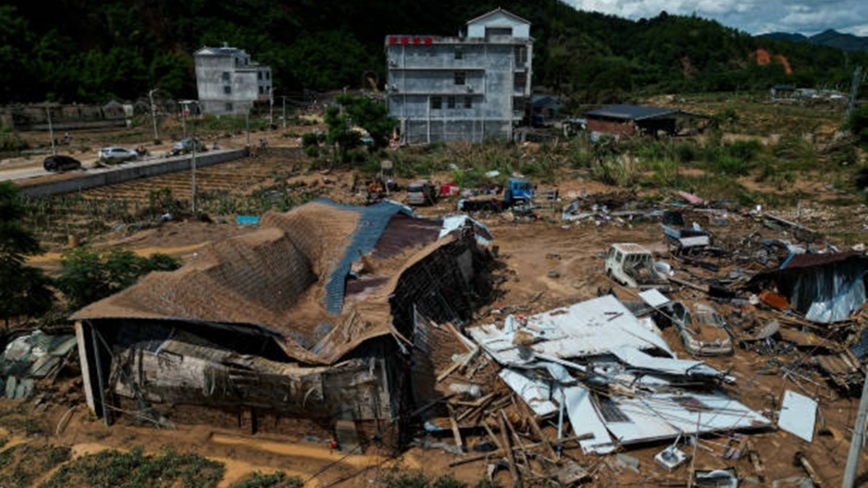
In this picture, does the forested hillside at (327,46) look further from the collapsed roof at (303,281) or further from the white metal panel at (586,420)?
the white metal panel at (586,420)

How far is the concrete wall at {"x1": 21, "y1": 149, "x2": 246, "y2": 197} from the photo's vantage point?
24.5 m

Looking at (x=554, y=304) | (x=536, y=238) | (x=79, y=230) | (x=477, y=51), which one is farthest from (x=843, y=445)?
(x=477, y=51)

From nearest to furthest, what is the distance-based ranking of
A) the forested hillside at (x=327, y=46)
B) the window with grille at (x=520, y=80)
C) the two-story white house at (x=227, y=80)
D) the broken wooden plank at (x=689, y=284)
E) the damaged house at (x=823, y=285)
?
the damaged house at (x=823, y=285)
the broken wooden plank at (x=689, y=284)
the window with grille at (x=520, y=80)
the forested hillside at (x=327, y=46)
the two-story white house at (x=227, y=80)

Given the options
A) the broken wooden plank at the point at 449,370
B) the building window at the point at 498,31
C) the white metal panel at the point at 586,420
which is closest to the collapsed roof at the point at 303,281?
the broken wooden plank at the point at 449,370

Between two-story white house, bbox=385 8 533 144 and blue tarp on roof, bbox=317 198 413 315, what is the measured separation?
21.7m

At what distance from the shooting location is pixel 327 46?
8062cm

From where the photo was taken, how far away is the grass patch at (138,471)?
308 inches

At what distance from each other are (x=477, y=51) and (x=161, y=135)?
26379mm

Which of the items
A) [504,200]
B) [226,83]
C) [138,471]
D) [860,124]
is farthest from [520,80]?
[138,471]

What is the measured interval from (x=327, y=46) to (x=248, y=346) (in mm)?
78862

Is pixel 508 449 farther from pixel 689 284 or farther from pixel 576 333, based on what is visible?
pixel 689 284

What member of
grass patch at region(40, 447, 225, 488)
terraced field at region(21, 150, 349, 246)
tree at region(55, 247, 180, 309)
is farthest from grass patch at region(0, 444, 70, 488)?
terraced field at region(21, 150, 349, 246)

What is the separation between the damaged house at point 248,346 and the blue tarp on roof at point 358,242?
67mm

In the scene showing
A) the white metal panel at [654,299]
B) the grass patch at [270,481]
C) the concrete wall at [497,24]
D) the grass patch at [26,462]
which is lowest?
the grass patch at [270,481]
